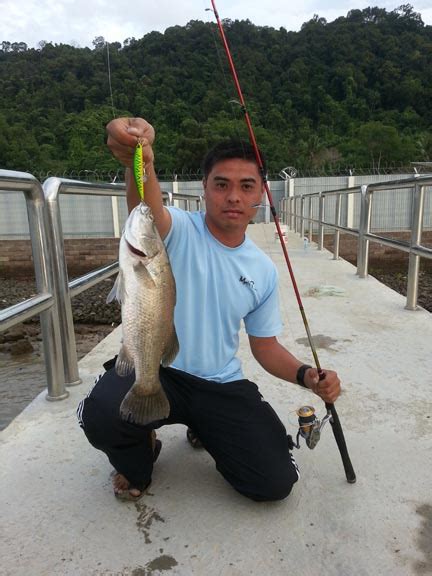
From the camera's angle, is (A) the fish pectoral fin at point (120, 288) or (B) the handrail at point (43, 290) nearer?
(A) the fish pectoral fin at point (120, 288)

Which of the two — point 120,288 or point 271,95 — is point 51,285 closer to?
point 120,288

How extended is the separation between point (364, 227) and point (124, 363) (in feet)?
15.6

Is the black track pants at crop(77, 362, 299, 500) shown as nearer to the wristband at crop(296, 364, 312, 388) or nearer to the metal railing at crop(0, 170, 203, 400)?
the wristband at crop(296, 364, 312, 388)

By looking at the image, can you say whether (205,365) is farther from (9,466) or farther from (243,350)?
(243,350)

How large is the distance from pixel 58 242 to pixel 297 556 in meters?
1.80

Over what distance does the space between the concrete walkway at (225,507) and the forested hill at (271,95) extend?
439cm

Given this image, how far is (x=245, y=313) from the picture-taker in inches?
73.7

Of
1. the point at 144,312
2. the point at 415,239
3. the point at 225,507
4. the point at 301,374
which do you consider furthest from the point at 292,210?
the point at 144,312

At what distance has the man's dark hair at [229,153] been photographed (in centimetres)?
184

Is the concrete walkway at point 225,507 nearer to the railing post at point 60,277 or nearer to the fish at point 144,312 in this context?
the railing post at point 60,277

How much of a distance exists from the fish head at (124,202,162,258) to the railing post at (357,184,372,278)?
15.2 feet

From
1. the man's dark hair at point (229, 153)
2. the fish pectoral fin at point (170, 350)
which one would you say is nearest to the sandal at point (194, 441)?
the fish pectoral fin at point (170, 350)

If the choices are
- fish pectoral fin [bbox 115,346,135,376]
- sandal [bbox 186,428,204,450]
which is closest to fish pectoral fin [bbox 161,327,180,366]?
fish pectoral fin [bbox 115,346,135,376]

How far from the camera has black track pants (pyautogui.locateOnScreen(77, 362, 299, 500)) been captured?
1.62m
